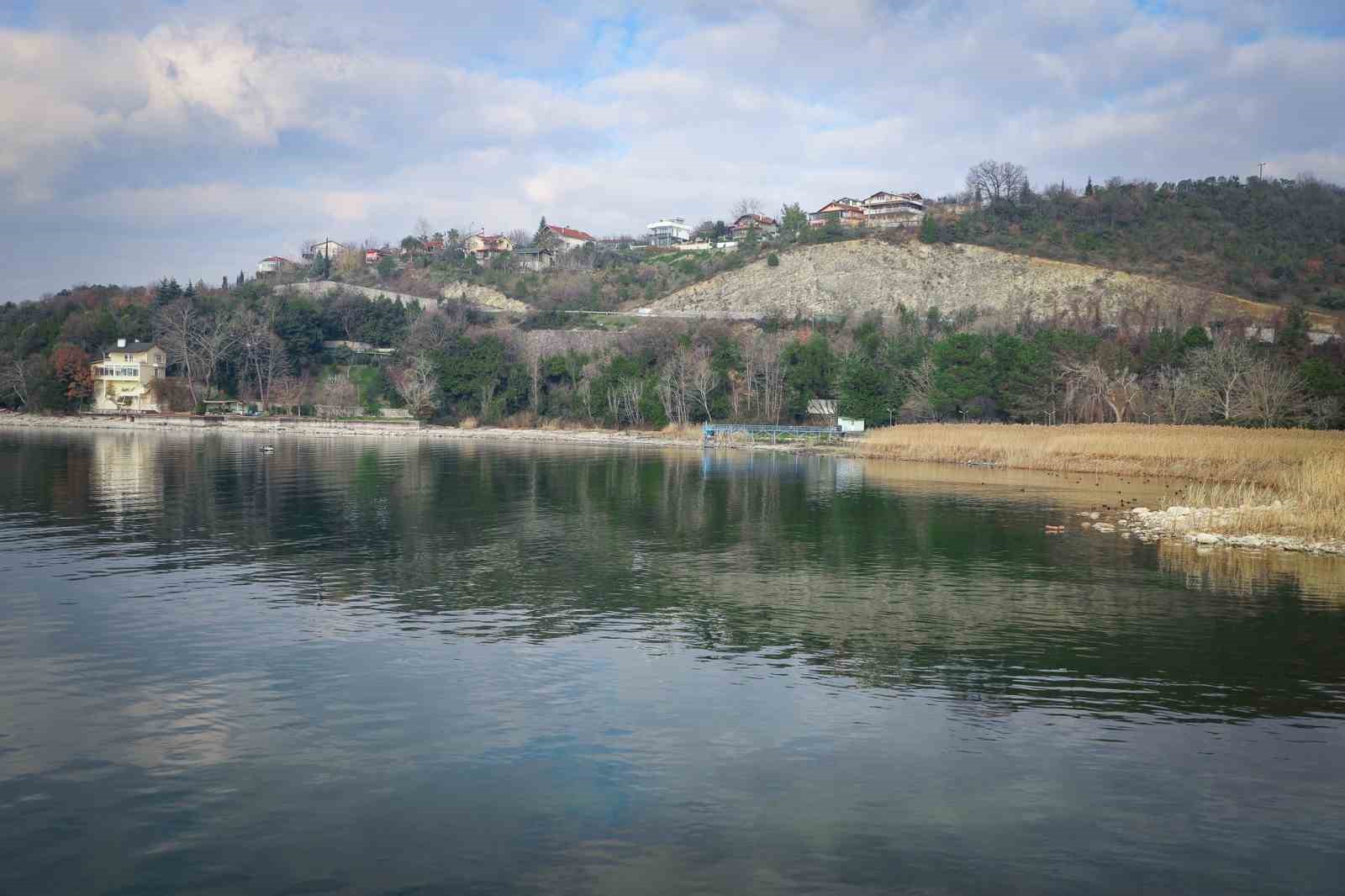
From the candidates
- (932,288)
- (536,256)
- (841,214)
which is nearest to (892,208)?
(841,214)

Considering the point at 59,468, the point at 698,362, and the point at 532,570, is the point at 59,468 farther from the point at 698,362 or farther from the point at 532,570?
the point at 698,362

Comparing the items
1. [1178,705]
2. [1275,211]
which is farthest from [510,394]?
[1275,211]

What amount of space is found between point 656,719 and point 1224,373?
203ft

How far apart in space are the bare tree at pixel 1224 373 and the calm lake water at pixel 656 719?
43.2 m

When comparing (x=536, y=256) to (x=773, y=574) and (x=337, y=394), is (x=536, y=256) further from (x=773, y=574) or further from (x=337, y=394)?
(x=773, y=574)

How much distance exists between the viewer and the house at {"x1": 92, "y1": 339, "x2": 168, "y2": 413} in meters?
108

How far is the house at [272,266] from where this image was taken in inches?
6786

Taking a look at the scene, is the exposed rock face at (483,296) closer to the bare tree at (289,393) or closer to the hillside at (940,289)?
the hillside at (940,289)

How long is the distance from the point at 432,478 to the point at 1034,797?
39.4 m

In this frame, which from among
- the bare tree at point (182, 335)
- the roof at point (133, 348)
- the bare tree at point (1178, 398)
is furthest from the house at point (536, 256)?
the bare tree at point (1178, 398)

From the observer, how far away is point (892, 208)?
162m

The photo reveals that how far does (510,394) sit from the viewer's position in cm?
9831

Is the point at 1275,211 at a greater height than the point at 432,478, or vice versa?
the point at 1275,211

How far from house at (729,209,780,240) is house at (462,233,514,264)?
38.4 metres
